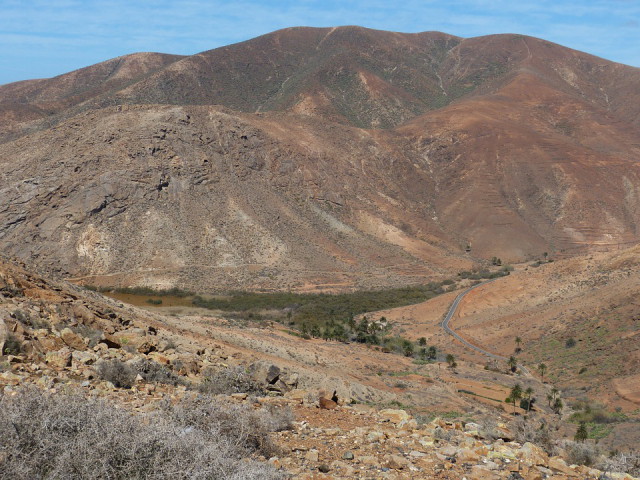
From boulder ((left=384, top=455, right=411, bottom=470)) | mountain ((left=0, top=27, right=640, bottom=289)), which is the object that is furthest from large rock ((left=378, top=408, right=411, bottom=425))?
mountain ((left=0, top=27, right=640, bottom=289))

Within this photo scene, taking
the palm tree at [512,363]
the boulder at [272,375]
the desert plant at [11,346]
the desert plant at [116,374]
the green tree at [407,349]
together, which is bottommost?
the green tree at [407,349]

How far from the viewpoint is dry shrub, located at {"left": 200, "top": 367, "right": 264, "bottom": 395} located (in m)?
9.70

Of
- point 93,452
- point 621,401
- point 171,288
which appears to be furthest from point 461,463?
point 171,288

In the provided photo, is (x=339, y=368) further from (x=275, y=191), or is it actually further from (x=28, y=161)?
(x=28, y=161)

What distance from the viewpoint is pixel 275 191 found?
2795 inches

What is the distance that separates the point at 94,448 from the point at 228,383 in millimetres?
6002

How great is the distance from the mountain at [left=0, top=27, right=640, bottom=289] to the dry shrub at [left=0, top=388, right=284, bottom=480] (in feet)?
167

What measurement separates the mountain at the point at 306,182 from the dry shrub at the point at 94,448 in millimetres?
50943

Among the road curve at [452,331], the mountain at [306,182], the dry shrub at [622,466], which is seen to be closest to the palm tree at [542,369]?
the road curve at [452,331]

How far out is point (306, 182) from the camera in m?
74.0

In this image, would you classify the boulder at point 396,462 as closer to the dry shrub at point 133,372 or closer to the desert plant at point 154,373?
the dry shrub at point 133,372

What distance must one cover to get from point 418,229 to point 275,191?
19142 millimetres

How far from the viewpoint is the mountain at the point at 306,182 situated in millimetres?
58625

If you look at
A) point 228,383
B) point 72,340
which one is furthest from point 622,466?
point 72,340
